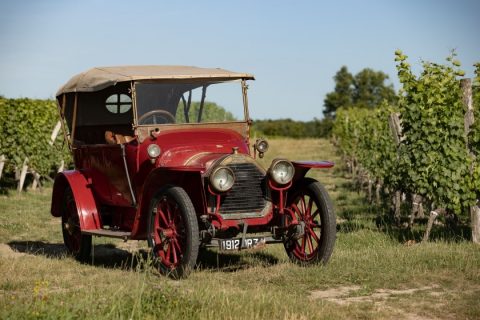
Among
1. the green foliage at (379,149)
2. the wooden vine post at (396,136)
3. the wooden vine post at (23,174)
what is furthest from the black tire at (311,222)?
the wooden vine post at (23,174)

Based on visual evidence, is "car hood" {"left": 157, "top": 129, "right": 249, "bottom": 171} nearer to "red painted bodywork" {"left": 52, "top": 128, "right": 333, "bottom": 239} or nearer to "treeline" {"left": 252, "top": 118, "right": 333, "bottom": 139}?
"red painted bodywork" {"left": 52, "top": 128, "right": 333, "bottom": 239}

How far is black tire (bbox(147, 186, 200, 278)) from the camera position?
748 centimetres

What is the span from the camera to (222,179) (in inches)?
304

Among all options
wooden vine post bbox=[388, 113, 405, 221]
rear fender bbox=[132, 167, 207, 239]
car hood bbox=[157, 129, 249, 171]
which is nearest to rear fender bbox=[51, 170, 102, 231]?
rear fender bbox=[132, 167, 207, 239]

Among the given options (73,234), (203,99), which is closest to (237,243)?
(203,99)

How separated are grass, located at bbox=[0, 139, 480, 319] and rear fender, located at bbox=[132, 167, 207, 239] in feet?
1.73

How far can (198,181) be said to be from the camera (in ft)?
26.7

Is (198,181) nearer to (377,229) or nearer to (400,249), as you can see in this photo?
(400,249)

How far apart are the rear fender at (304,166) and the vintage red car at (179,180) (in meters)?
0.01

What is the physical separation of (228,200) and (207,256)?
80.4 inches

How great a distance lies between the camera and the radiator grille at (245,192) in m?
8.02

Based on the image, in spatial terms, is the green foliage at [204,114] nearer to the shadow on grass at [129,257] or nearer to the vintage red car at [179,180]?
the vintage red car at [179,180]

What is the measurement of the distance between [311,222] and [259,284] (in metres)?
1.42

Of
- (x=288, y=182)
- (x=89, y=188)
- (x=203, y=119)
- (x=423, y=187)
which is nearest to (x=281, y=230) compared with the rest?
(x=288, y=182)
